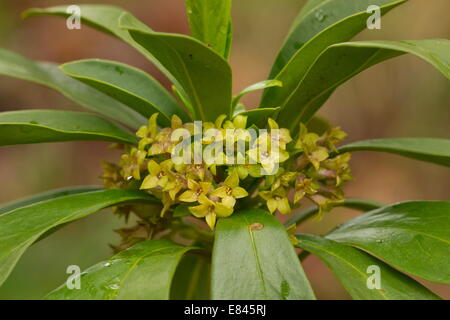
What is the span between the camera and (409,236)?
44.3 inches

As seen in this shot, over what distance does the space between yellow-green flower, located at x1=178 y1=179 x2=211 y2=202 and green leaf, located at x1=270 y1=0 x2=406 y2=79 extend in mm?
296

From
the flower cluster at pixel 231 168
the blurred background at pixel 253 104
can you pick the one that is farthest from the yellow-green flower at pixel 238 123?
the blurred background at pixel 253 104

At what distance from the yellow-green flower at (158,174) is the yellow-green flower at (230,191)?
0.10 metres

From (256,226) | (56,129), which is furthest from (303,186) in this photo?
(56,129)

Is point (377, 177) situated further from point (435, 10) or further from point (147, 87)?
point (147, 87)

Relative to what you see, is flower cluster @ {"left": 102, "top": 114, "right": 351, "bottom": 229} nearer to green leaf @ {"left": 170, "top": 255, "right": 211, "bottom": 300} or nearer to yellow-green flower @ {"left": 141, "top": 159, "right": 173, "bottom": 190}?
yellow-green flower @ {"left": 141, "top": 159, "right": 173, "bottom": 190}

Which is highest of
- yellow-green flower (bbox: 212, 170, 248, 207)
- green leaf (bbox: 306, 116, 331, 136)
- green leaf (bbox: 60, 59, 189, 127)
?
green leaf (bbox: 60, 59, 189, 127)

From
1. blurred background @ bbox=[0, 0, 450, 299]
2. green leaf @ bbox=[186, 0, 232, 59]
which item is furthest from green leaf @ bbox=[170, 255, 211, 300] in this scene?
blurred background @ bbox=[0, 0, 450, 299]

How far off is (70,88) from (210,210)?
613 mm

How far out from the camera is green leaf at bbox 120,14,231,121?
0.97 meters

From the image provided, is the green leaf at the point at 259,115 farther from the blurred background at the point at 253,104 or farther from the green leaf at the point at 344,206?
the blurred background at the point at 253,104

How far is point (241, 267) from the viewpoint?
0.94 m

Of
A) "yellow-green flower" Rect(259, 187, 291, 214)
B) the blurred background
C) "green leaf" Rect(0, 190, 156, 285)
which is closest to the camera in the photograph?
"green leaf" Rect(0, 190, 156, 285)

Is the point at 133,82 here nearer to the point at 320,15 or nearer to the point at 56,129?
the point at 56,129
